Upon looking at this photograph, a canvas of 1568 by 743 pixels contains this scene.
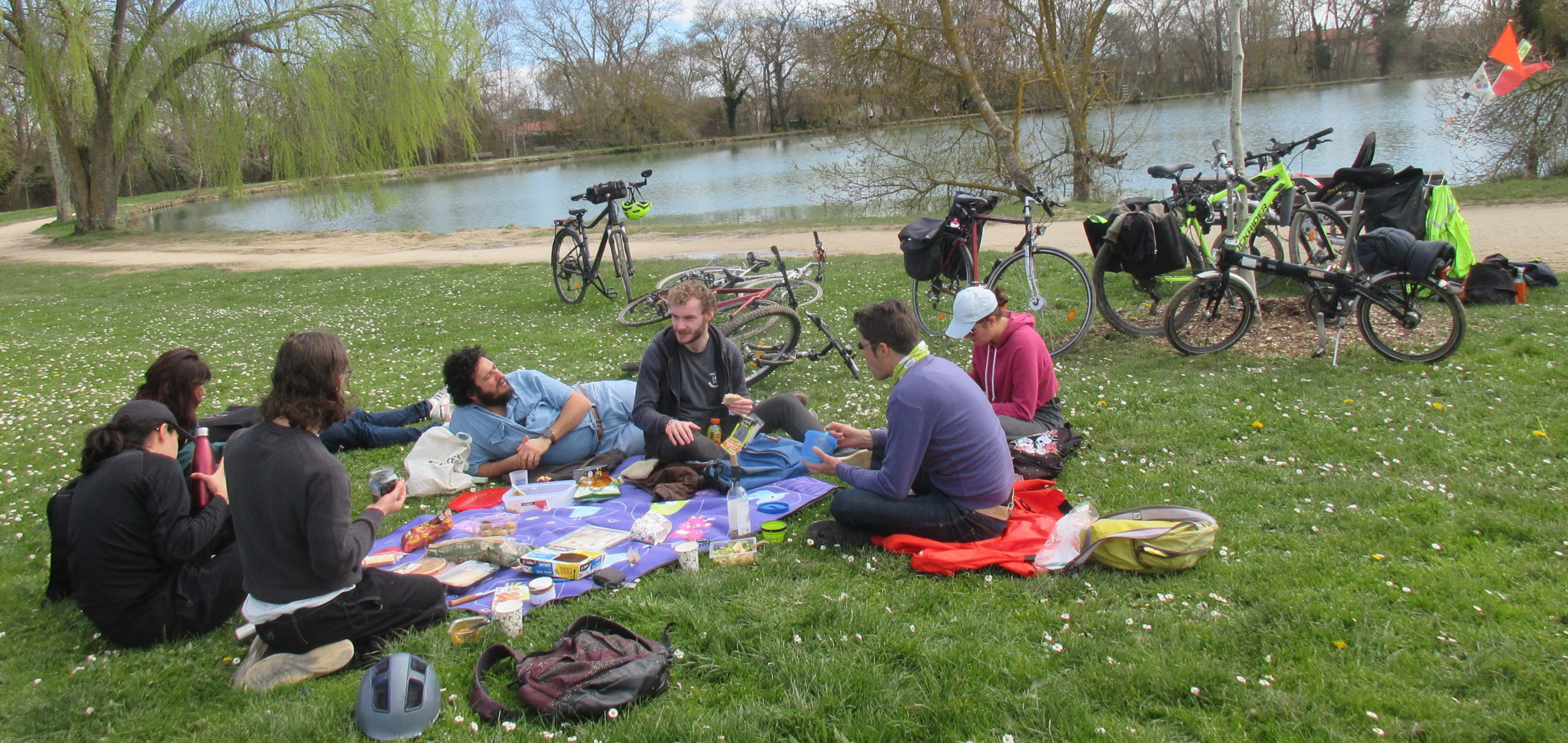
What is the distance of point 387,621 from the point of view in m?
3.50

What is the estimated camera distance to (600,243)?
36.3 ft

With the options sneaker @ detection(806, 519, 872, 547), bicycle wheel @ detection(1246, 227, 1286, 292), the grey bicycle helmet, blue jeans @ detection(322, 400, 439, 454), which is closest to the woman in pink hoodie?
sneaker @ detection(806, 519, 872, 547)

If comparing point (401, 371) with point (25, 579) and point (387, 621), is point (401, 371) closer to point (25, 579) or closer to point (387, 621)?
point (25, 579)

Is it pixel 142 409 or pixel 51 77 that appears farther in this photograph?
pixel 51 77

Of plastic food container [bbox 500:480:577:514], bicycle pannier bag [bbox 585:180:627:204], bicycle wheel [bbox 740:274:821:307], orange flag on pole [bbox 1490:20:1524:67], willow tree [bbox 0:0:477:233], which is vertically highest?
willow tree [bbox 0:0:477:233]

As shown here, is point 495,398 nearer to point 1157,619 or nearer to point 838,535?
point 838,535

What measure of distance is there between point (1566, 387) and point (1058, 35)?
15594 millimetres

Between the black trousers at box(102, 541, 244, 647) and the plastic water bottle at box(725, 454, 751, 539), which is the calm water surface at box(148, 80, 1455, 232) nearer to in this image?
the plastic water bottle at box(725, 454, 751, 539)

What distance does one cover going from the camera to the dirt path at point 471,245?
456 inches

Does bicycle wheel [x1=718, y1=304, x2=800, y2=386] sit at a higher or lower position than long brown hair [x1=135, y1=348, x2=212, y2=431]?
lower

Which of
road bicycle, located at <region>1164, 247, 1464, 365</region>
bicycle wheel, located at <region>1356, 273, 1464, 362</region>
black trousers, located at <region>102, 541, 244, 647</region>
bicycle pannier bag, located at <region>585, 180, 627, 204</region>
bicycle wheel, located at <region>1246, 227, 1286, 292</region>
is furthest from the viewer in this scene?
bicycle pannier bag, located at <region>585, 180, 627, 204</region>

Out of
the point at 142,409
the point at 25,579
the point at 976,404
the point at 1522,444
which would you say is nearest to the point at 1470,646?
the point at 976,404

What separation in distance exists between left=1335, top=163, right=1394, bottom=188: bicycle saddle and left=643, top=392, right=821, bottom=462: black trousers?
19.5ft

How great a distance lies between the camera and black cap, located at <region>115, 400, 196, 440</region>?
11.9ft
